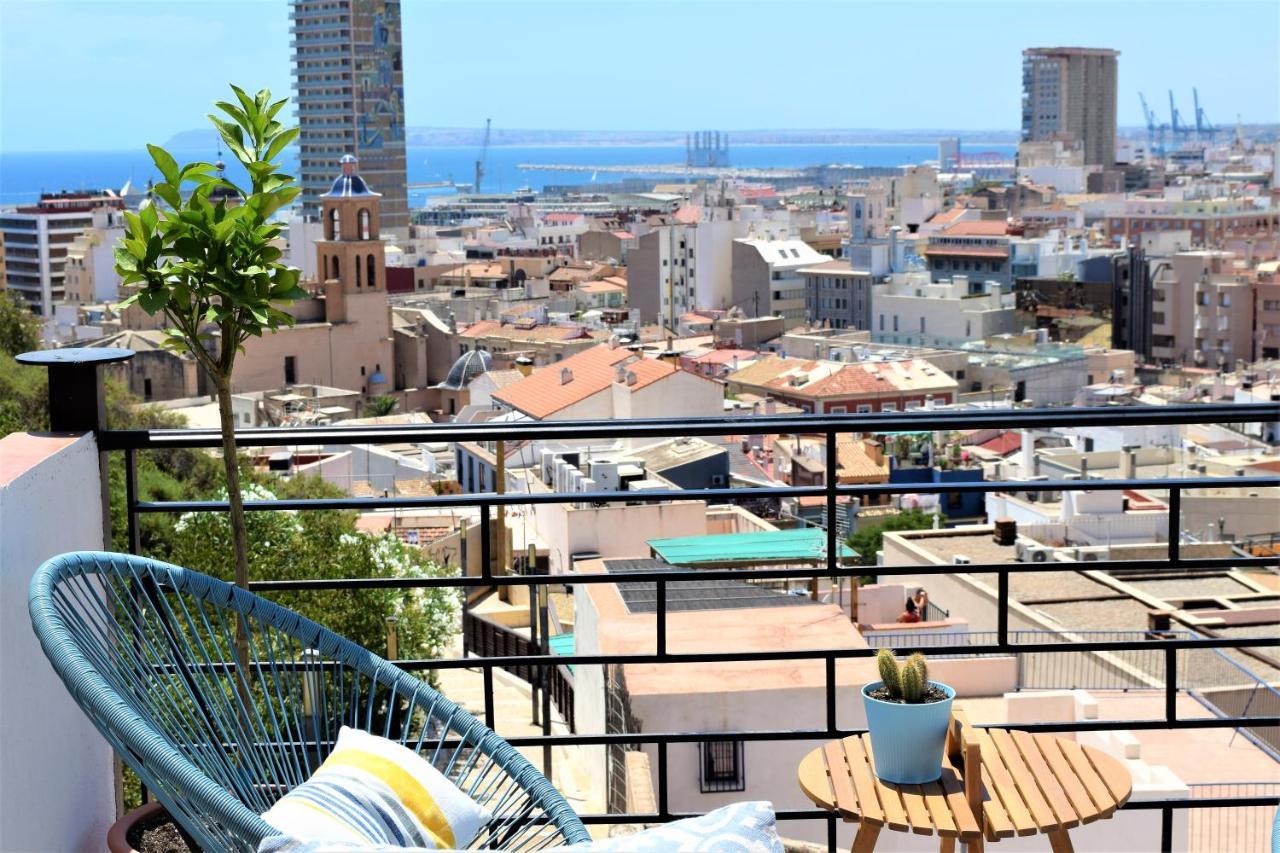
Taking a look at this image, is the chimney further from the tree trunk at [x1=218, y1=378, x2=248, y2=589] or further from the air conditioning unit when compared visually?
the tree trunk at [x1=218, y1=378, x2=248, y2=589]

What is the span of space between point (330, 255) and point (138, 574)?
3660 centimetres

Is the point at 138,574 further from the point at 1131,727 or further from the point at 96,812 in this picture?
the point at 1131,727

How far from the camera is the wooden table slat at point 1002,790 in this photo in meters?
1.37

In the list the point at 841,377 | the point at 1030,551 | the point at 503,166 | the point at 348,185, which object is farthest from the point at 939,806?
the point at 503,166

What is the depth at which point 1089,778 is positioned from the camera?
1447 mm

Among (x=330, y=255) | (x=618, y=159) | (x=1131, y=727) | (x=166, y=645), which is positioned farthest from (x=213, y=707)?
(x=618, y=159)

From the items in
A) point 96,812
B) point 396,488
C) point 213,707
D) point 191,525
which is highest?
point 213,707

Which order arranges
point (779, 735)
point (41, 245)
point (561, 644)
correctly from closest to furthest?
point (779, 735) → point (561, 644) → point (41, 245)

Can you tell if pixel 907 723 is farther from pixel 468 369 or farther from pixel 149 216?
pixel 468 369

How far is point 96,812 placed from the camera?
1.67 meters

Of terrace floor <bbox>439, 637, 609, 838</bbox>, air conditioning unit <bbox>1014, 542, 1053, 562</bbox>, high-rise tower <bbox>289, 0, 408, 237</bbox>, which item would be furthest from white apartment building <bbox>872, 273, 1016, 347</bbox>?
high-rise tower <bbox>289, 0, 408, 237</bbox>

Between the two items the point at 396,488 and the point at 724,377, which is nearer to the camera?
the point at 396,488

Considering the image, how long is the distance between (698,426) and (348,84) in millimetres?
74128

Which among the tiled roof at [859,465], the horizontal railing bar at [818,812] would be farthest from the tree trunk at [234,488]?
the tiled roof at [859,465]
